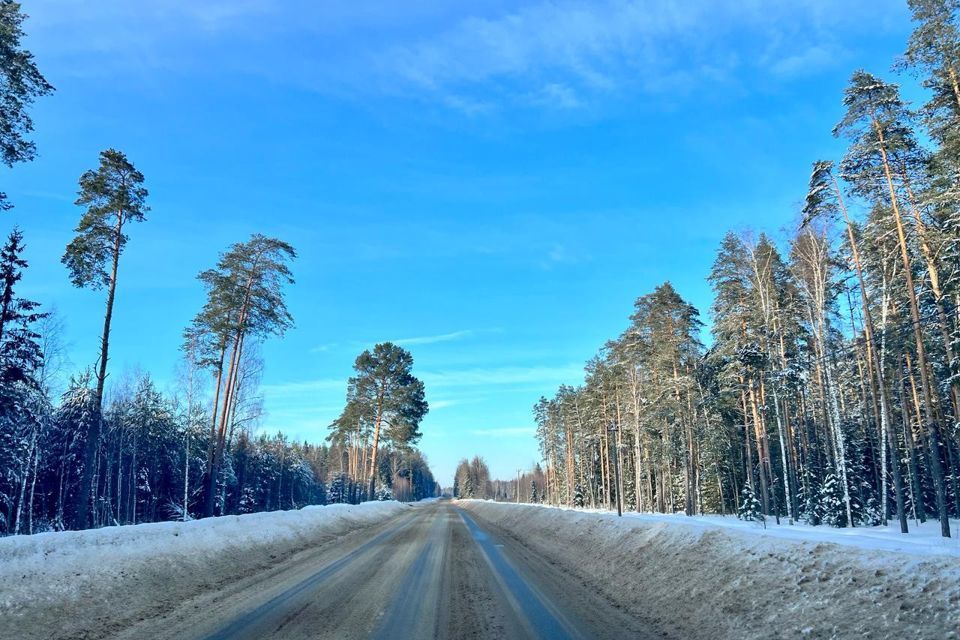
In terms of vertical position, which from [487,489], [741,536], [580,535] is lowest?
[487,489]

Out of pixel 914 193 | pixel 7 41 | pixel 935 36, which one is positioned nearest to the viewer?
pixel 7 41

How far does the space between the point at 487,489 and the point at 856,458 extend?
161m

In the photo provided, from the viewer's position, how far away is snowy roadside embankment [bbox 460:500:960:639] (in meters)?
5.85

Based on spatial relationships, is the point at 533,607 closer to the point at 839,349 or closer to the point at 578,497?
the point at 839,349

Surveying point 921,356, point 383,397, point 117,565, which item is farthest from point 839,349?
point 383,397

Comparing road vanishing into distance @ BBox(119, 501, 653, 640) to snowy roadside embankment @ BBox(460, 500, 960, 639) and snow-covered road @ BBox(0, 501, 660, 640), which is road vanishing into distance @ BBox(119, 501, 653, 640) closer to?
snow-covered road @ BBox(0, 501, 660, 640)

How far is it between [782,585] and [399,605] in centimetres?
597

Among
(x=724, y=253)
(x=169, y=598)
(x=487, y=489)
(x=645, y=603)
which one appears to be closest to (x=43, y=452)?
(x=169, y=598)

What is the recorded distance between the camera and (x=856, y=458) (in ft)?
109

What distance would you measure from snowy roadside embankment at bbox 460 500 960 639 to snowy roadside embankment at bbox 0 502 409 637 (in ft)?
28.0

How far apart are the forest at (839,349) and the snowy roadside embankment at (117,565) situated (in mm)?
20062

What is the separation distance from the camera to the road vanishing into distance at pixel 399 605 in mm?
7332

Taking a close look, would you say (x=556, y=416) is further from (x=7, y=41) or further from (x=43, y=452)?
(x=7, y=41)

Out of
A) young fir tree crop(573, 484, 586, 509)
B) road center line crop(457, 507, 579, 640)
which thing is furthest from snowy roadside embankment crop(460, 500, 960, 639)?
young fir tree crop(573, 484, 586, 509)
